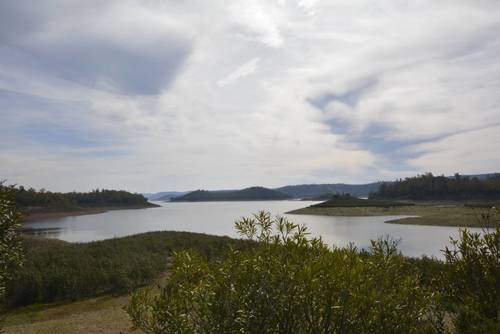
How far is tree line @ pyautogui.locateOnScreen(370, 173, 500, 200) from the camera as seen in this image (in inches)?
4901

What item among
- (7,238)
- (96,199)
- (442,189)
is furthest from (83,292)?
(96,199)

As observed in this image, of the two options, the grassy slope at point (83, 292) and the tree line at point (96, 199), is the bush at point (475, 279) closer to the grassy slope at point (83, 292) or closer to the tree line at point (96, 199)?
the grassy slope at point (83, 292)

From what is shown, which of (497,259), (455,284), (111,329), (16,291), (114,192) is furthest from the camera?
(114,192)

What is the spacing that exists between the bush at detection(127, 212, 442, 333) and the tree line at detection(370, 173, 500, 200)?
13607 cm

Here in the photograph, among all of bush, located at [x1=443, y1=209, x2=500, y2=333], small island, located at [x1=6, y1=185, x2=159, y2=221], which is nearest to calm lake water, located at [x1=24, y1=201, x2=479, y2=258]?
bush, located at [x1=443, y1=209, x2=500, y2=333]

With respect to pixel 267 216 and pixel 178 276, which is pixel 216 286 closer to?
pixel 178 276

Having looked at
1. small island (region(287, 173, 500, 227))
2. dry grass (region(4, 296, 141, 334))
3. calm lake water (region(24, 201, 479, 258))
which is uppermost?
small island (region(287, 173, 500, 227))

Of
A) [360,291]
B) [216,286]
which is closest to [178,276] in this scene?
[216,286]

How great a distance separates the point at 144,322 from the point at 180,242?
88.4 feet

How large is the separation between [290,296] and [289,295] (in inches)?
0.6

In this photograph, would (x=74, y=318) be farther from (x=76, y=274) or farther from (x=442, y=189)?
(x=442, y=189)

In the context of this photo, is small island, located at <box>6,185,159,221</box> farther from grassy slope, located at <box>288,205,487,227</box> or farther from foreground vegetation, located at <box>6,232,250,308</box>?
foreground vegetation, located at <box>6,232,250,308</box>

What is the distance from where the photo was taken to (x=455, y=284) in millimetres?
5867

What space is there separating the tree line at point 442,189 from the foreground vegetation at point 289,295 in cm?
13581
